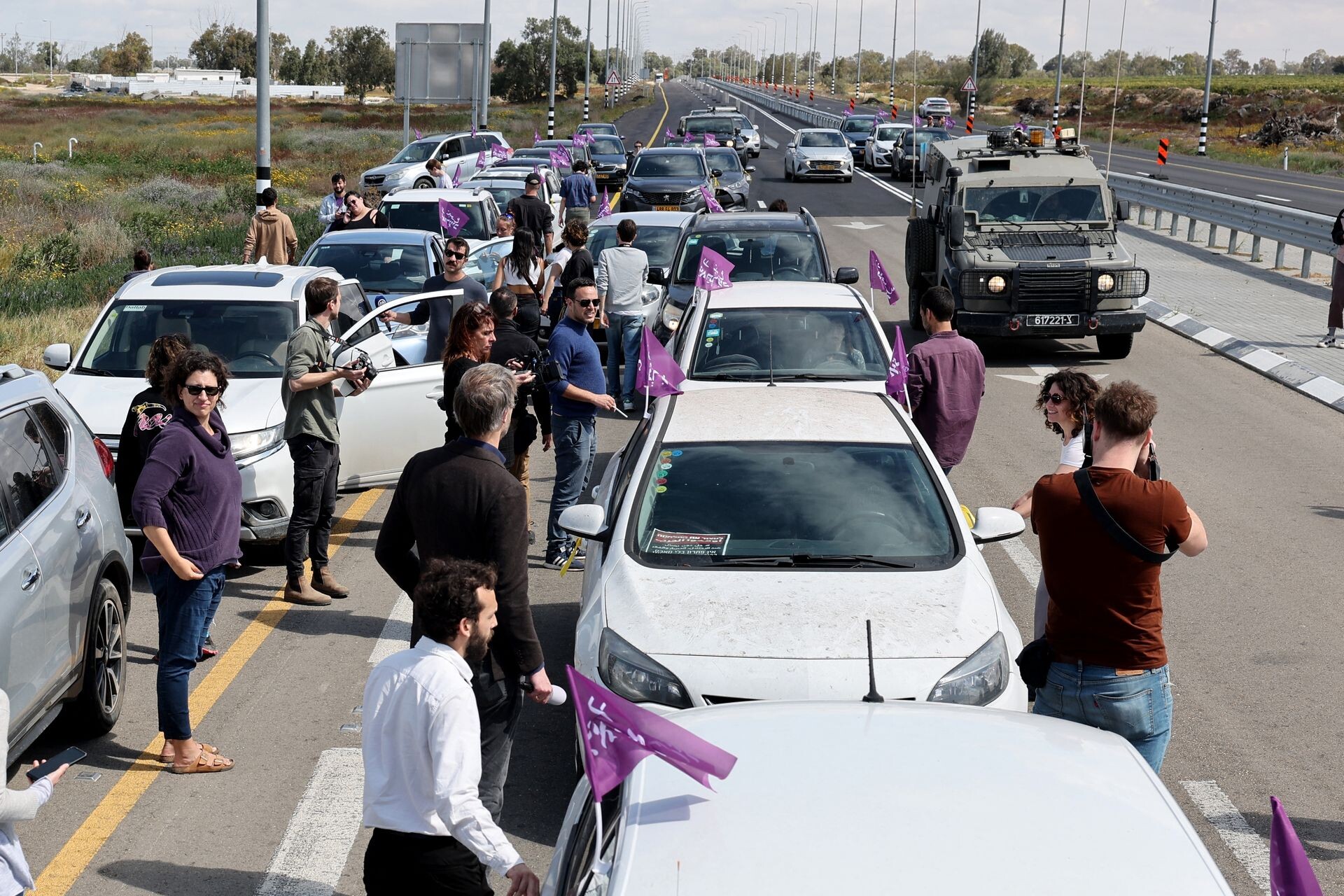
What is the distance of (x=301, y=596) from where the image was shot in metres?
8.66

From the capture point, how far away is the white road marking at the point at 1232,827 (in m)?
5.46

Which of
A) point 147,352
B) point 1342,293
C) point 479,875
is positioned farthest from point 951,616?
Answer: point 1342,293

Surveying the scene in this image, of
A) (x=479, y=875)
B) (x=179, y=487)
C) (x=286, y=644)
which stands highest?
(x=179, y=487)

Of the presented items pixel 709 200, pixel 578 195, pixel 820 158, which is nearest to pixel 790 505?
pixel 709 200

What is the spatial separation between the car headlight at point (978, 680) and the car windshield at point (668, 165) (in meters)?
24.6

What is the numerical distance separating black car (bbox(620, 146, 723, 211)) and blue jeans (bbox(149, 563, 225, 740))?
21886mm

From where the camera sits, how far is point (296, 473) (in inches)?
332

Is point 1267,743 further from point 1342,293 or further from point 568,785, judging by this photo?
point 1342,293

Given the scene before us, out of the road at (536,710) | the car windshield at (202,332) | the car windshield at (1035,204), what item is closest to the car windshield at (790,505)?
the road at (536,710)

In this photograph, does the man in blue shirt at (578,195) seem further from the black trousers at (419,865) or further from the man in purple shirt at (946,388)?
the black trousers at (419,865)

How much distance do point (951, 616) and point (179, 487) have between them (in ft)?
10.7

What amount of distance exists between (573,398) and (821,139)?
120 ft

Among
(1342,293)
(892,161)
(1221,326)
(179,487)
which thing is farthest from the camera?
(892,161)

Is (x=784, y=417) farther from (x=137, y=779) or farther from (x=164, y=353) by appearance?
(x=137, y=779)
